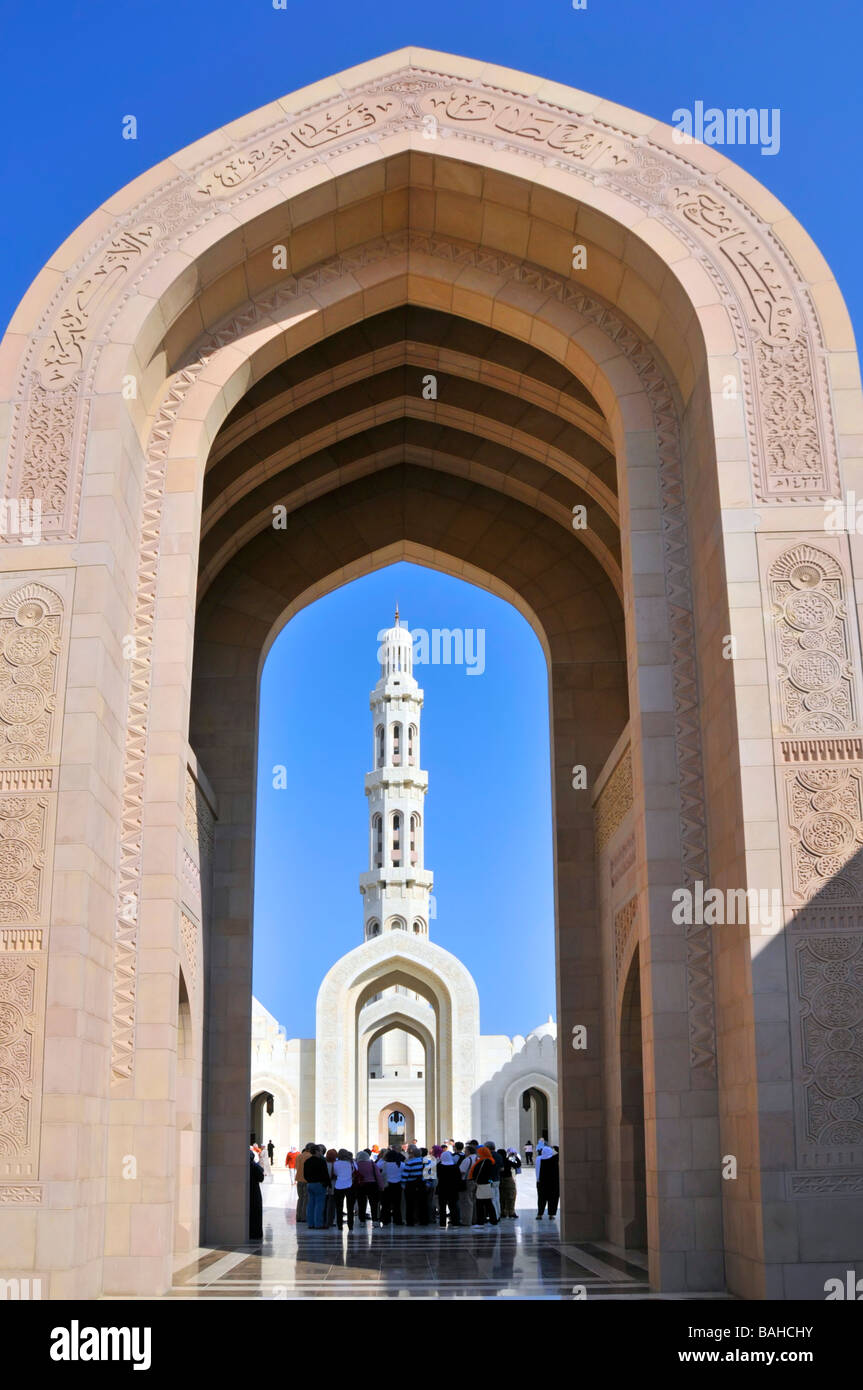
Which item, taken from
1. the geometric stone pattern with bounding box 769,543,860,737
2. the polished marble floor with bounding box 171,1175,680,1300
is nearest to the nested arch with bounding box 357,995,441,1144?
the polished marble floor with bounding box 171,1175,680,1300

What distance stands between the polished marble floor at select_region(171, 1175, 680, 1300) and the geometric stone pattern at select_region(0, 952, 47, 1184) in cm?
148

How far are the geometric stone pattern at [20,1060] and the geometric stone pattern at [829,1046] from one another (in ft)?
14.3

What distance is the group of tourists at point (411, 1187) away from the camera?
14375 mm

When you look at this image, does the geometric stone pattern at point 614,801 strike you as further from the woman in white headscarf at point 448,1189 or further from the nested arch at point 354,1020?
the nested arch at point 354,1020

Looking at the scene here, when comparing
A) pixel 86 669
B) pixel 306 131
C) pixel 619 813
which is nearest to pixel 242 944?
pixel 619 813

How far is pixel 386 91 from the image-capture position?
34.8 feet

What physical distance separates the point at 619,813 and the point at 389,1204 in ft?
19.6

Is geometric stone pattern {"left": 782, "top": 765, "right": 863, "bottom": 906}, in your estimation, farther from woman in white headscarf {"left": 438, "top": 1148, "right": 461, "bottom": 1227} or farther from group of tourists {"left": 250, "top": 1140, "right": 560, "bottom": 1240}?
woman in white headscarf {"left": 438, "top": 1148, "right": 461, "bottom": 1227}

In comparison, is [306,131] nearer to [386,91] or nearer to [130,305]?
[386,91]

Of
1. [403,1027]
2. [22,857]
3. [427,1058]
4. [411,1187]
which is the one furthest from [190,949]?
[427,1058]

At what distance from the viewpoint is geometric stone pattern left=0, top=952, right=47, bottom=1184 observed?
773cm

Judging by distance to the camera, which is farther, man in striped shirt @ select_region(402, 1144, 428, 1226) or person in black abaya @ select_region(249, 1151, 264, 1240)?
man in striped shirt @ select_region(402, 1144, 428, 1226)

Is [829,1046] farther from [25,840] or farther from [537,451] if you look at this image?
[537,451]
